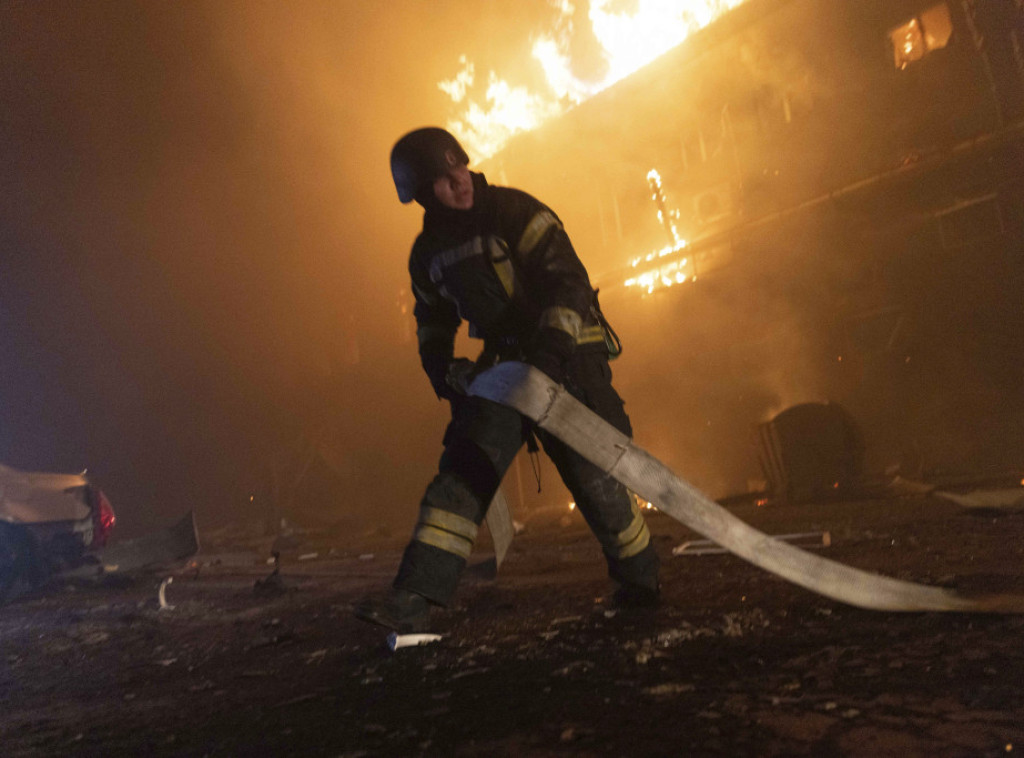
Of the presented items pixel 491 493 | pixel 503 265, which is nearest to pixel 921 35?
pixel 503 265

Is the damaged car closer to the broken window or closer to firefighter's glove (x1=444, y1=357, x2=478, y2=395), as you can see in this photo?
firefighter's glove (x1=444, y1=357, x2=478, y2=395)

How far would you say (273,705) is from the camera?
5.64 ft

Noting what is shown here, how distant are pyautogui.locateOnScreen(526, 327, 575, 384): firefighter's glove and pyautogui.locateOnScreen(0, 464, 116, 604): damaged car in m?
5.71

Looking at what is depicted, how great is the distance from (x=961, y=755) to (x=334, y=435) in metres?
15.9

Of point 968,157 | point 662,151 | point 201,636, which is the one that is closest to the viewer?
point 201,636

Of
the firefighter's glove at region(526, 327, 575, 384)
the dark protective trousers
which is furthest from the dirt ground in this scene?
the firefighter's glove at region(526, 327, 575, 384)

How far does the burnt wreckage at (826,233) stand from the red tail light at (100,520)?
28.0 ft

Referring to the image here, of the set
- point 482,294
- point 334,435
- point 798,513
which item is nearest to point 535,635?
point 482,294

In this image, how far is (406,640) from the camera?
2.12 meters

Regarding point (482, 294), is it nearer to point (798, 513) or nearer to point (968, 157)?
point (798, 513)

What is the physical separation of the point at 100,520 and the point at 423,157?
5801 millimetres

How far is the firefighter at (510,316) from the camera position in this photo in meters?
2.25

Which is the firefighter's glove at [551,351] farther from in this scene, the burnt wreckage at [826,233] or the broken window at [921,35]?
the broken window at [921,35]

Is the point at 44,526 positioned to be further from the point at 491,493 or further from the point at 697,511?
the point at 697,511
